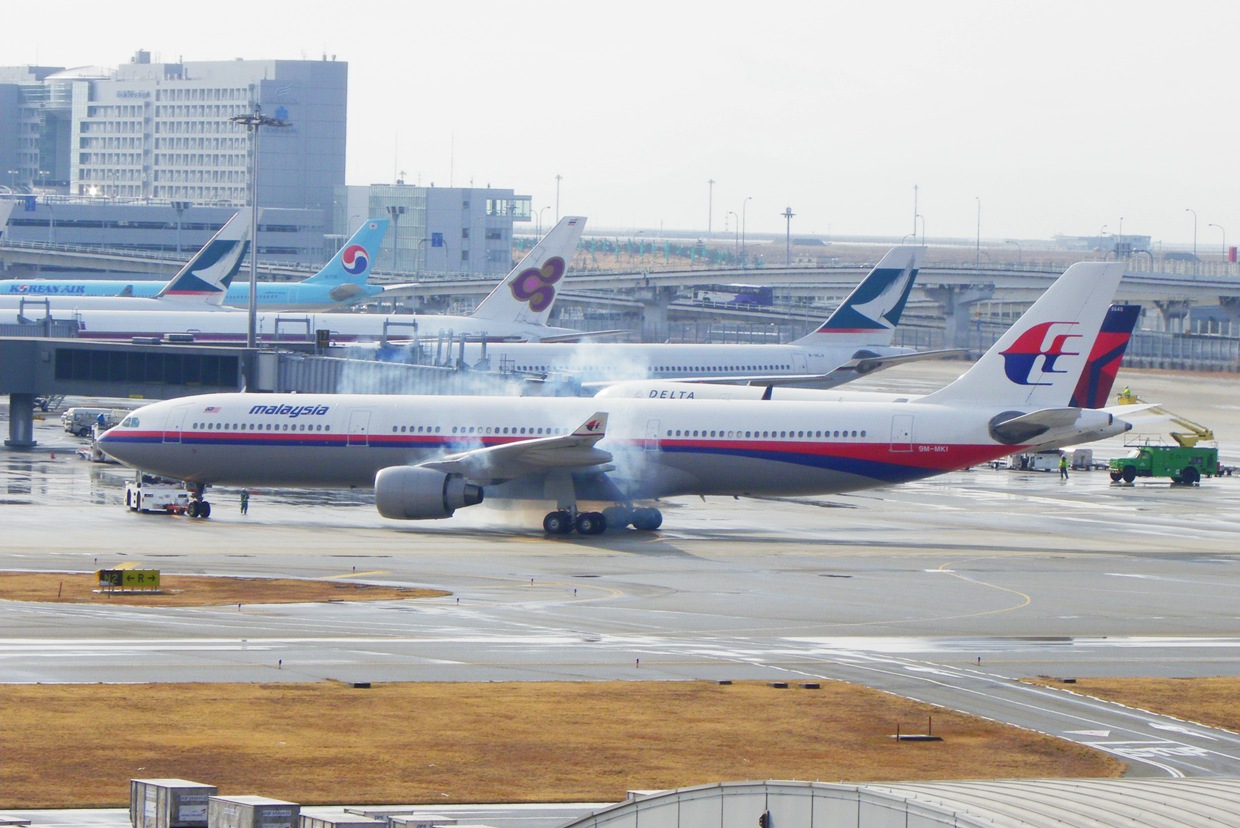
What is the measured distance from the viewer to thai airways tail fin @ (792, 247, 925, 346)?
3462 inches

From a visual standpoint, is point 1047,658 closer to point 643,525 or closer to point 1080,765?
point 1080,765

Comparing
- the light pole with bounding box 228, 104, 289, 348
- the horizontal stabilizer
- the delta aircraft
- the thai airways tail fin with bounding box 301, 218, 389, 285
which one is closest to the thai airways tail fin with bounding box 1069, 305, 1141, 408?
the horizontal stabilizer

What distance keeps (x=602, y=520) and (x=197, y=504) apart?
42.7 ft

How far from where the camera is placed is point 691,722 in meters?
28.3

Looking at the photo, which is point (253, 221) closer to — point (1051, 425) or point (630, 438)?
point (630, 438)

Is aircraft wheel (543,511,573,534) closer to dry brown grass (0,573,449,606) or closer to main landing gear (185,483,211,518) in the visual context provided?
dry brown grass (0,573,449,606)

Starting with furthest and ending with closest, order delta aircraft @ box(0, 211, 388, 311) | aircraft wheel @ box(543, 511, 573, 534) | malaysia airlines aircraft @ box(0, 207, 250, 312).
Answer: delta aircraft @ box(0, 211, 388, 311), malaysia airlines aircraft @ box(0, 207, 250, 312), aircraft wheel @ box(543, 511, 573, 534)

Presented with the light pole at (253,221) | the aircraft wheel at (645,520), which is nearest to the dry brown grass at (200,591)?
the aircraft wheel at (645,520)

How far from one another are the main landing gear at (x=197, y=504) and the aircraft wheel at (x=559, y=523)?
11.2 meters

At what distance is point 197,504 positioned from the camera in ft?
179

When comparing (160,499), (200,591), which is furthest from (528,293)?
(200,591)

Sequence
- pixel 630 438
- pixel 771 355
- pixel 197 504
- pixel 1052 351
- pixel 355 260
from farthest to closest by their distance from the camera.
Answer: pixel 355 260
pixel 771 355
pixel 197 504
pixel 630 438
pixel 1052 351

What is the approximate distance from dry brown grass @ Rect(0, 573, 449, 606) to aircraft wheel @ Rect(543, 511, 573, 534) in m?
10.8

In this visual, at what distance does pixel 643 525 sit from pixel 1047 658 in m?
20.0
